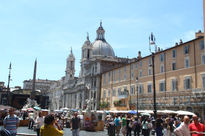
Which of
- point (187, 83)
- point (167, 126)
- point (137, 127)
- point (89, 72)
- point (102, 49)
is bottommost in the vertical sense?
point (137, 127)

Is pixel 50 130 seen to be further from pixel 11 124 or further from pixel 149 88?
pixel 149 88

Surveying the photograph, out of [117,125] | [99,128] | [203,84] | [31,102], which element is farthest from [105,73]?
[117,125]

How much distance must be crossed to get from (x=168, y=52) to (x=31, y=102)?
2426cm

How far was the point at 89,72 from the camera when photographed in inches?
2827

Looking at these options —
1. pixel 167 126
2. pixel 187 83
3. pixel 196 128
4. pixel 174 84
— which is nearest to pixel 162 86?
pixel 174 84

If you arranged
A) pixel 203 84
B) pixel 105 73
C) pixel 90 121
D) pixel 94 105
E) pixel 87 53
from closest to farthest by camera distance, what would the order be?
1. pixel 90 121
2. pixel 203 84
3. pixel 105 73
4. pixel 94 105
5. pixel 87 53

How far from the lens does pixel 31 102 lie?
43281mm

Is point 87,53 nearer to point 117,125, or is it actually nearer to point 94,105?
point 94,105

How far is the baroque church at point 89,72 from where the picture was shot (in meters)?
65.6

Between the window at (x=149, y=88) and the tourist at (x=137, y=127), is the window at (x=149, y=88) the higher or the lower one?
the higher one

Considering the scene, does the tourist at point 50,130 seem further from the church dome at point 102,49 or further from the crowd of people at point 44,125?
the church dome at point 102,49

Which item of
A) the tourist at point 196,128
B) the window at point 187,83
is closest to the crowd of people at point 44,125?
the tourist at point 196,128

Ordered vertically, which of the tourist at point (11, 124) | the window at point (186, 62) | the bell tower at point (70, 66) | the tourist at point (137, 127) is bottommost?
the tourist at point (137, 127)

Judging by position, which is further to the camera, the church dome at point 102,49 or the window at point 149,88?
the church dome at point 102,49
